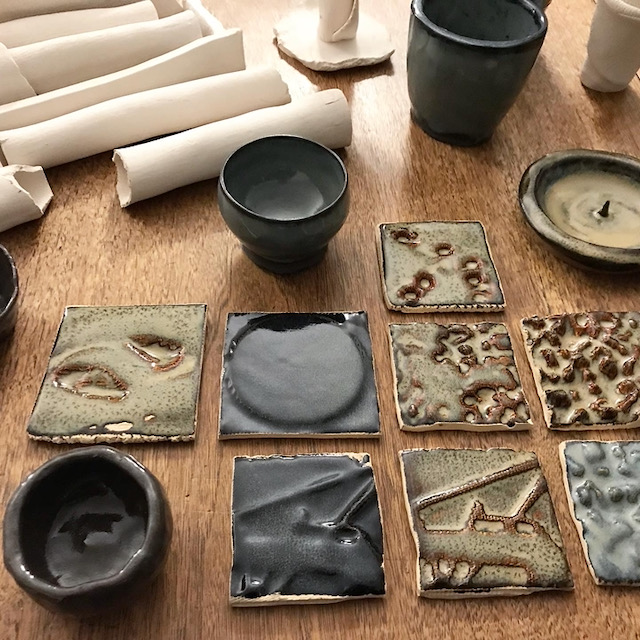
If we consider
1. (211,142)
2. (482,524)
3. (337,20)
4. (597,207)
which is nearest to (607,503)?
(482,524)

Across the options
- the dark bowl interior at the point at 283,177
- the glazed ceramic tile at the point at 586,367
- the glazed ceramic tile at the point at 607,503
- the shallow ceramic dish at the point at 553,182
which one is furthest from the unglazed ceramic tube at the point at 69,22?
the glazed ceramic tile at the point at 607,503

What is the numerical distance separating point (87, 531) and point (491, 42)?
786 mm

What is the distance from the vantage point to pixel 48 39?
107 centimetres

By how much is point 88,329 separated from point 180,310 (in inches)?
4.3

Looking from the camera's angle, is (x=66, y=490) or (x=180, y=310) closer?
(x=66, y=490)

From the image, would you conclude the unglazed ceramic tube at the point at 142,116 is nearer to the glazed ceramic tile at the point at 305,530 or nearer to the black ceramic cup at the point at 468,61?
the black ceramic cup at the point at 468,61

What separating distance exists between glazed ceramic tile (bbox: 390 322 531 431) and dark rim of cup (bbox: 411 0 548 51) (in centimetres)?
39

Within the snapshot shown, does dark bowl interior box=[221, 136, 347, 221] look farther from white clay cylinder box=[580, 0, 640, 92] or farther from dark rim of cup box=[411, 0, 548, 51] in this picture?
white clay cylinder box=[580, 0, 640, 92]

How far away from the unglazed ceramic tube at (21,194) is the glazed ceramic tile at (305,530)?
46 cm

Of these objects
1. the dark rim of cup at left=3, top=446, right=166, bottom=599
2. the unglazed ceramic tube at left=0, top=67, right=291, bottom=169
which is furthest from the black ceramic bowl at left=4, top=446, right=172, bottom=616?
the unglazed ceramic tube at left=0, top=67, right=291, bottom=169

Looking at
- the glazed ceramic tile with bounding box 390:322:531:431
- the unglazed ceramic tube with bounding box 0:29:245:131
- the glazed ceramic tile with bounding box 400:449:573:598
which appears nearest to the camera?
the glazed ceramic tile with bounding box 400:449:573:598

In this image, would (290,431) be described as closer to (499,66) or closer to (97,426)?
(97,426)

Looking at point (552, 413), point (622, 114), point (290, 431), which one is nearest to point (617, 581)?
point (552, 413)

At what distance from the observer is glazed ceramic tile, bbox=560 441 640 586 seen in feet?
2.07
